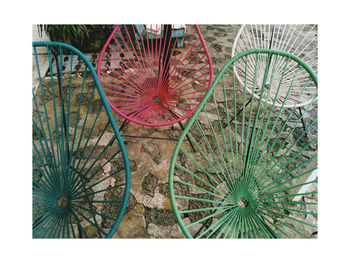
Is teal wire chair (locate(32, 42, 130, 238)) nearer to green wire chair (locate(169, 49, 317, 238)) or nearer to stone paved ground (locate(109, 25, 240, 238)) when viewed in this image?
stone paved ground (locate(109, 25, 240, 238))

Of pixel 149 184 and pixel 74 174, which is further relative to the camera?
pixel 149 184

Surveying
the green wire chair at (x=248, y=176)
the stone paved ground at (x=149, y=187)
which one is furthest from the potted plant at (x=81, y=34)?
the green wire chair at (x=248, y=176)

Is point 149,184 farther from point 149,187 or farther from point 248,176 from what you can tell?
Answer: point 248,176

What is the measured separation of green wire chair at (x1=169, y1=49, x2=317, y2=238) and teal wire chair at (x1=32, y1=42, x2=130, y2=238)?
1.29 ft

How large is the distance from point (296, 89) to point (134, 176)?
144 cm

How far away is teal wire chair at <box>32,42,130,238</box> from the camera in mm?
950

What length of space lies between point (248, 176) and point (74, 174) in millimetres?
926

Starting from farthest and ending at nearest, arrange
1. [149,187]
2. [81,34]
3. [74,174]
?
[81,34]
[149,187]
[74,174]

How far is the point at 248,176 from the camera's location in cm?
111

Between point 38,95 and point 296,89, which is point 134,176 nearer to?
point 38,95

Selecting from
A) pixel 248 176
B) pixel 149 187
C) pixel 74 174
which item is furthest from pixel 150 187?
pixel 248 176

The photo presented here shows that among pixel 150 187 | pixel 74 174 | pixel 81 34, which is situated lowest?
pixel 150 187

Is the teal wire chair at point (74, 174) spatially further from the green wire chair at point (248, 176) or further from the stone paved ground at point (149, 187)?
the green wire chair at point (248, 176)

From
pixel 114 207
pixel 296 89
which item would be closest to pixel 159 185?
pixel 114 207
